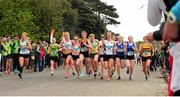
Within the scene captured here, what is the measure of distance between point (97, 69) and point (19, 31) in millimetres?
13253

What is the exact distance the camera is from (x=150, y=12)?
394cm

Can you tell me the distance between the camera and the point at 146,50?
789 inches

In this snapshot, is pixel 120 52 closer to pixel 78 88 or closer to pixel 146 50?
pixel 146 50

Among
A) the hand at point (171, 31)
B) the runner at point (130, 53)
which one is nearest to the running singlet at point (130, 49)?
the runner at point (130, 53)

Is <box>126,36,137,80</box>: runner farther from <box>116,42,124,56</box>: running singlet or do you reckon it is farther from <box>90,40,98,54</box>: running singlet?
<box>90,40,98,54</box>: running singlet

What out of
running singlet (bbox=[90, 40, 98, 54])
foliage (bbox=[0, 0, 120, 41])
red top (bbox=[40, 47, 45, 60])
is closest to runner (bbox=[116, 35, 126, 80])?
running singlet (bbox=[90, 40, 98, 54])

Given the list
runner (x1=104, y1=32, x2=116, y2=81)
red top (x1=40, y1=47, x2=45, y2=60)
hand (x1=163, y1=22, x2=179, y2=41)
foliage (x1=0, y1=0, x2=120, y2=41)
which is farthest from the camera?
foliage (x1=0, y1=0, x2=120, y2=41)

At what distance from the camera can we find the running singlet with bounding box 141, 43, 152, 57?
19.9 metres

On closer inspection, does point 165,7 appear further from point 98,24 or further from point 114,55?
point 98,24

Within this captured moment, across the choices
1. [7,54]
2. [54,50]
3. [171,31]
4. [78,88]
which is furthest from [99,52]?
[171,31]

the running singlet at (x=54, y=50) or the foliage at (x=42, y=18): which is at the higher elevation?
the foliage at (x=42, y=18)

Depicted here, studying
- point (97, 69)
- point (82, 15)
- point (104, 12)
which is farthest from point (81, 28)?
point (97, 69)

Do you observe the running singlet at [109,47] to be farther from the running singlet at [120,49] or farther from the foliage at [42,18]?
the foliage at [42,18]

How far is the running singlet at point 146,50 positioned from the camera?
19908 millimetres
